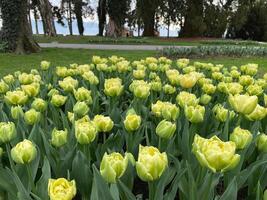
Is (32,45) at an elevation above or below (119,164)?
below

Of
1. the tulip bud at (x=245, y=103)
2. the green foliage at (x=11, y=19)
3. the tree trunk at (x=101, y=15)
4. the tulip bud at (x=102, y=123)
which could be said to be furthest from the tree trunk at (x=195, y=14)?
the tulip bud at (x=102, y=123)

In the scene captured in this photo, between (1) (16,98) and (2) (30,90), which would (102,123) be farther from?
(2) (30,90)

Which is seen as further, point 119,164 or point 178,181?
point 178,181

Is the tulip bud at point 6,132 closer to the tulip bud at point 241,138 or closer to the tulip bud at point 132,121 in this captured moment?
the tulip bud at point 132,121

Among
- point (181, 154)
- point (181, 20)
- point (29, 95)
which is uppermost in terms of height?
point (29, 95)

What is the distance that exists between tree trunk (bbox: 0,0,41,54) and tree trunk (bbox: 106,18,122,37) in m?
15.3

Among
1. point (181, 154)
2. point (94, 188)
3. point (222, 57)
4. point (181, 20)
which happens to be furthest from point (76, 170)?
point (181, 20)

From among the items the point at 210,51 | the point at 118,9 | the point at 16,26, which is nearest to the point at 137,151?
the point at 210,51

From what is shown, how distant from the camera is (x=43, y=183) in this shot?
156cm

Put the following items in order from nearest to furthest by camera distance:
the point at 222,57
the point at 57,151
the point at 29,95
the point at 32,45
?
the point at 57,151
the point at 29,95
the point at 222,57
the point at 32,45

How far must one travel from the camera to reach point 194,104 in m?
2.12

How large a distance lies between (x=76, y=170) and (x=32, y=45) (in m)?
14.3

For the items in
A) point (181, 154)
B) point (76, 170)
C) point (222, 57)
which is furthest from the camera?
point (222, 57)

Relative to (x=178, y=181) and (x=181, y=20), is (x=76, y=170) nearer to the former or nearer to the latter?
(x=178, y=181)
